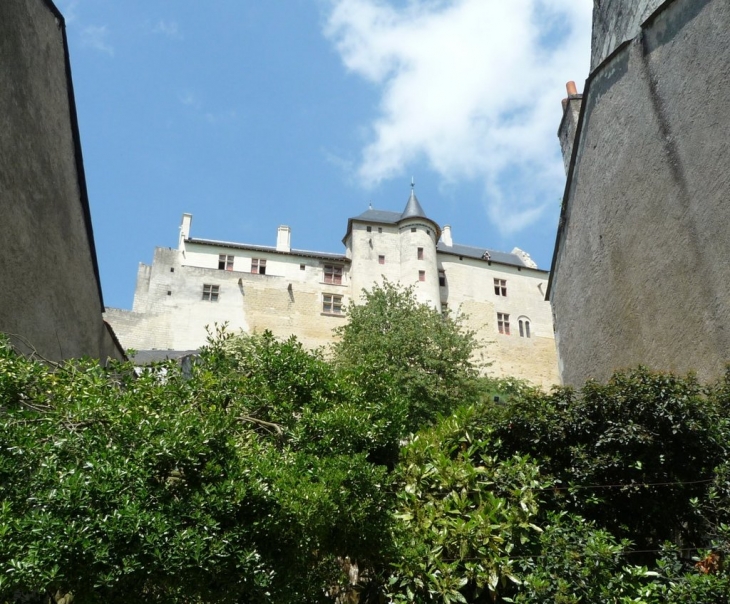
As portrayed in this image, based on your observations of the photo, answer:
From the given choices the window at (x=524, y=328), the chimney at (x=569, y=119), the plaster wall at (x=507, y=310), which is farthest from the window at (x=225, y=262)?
the chimney at (x=569, y=119)

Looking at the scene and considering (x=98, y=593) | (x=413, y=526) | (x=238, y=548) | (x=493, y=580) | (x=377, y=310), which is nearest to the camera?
(x=98, y=593)

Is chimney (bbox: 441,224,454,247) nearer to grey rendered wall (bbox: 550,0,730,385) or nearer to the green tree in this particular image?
the green tree

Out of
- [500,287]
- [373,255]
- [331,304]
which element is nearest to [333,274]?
[331,304]

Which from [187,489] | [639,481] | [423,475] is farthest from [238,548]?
[639,481]

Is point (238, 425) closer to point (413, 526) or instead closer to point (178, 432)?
point (178, 432)

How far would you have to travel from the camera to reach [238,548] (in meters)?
6.52

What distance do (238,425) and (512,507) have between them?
3519 millimetres

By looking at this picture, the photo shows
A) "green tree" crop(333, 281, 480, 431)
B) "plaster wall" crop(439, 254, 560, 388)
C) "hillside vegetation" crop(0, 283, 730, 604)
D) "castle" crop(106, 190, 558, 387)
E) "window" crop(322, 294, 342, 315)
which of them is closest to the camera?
"hillside vegetation" crop(0, 283, 730, 604)

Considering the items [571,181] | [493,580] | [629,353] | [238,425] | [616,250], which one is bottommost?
[493,580]

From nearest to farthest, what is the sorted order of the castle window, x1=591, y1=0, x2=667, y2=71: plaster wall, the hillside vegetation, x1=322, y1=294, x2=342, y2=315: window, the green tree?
the hillside vegetation
x1=591, y1=0, x2=667, y2=71: plaster wall
the green tree
x1=322, y1=294, x2=342, y2=315: window
the castle window

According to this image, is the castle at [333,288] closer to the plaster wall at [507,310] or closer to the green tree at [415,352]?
the plaster wall at [507,310]

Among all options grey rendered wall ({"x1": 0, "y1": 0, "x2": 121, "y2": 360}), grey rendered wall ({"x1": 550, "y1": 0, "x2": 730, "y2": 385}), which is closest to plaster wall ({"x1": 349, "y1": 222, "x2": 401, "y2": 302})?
grey rendered wall ({"x1": 550, "y1": 0, "x2": 730, "y2": 385})

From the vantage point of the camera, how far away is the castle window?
49906mm

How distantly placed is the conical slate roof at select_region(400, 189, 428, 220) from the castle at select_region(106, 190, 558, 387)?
8cm
